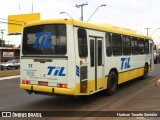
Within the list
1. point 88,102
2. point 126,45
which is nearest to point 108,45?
point 126,45

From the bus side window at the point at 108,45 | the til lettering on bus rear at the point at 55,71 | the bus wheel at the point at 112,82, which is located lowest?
the bus wheel at the point at 112,82

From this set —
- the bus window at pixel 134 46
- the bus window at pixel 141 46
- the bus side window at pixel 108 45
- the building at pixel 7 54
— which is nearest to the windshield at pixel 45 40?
the bus side window at pixel 108 45

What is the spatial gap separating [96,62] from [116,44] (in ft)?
7.73

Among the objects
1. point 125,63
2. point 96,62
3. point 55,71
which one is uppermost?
point 96,62

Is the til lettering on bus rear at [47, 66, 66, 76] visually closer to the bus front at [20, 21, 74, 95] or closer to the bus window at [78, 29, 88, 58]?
the bus front at [20, 21, 74, 95]

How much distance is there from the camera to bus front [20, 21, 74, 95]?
9.41 m

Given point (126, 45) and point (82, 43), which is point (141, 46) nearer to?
point (126, 45)

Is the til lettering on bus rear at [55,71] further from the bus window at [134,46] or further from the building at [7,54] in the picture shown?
the building at [7,54]

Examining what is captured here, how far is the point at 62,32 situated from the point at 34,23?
1.26 metres

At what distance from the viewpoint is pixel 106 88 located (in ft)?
38.5

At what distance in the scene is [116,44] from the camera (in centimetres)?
1278

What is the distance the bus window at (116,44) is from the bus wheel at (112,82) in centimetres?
92

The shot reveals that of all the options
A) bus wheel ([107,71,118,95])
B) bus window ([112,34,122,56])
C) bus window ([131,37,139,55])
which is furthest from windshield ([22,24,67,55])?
bus window ([131,37,139,55])

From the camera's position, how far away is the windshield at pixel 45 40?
9562mm
